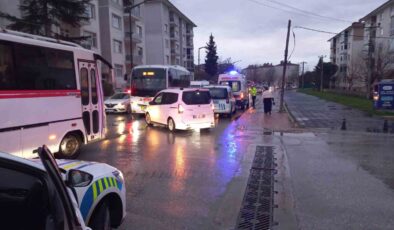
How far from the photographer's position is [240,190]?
6801mm

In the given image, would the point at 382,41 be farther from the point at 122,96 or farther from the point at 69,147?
the point at 69,147

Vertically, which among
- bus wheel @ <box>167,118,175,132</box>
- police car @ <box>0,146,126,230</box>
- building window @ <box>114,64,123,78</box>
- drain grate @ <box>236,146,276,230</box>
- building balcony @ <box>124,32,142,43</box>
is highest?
building balcony @ <box>124,32,142,43</box>

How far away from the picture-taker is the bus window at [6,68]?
7.56 m

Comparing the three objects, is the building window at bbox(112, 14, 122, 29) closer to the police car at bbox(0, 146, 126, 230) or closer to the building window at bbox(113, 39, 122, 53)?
the building window at bbox(113, 39, 122, 53)

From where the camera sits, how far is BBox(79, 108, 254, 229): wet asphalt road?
540 cm

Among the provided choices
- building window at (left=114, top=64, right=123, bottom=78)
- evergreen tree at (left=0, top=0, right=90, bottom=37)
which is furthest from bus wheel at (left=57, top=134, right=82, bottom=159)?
building window at (left=114, top=64, right=123, bottom=78)

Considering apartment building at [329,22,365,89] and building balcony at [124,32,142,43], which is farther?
apartment building at [329,22,365,89]

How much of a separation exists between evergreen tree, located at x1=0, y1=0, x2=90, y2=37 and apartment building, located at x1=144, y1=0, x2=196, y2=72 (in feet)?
114

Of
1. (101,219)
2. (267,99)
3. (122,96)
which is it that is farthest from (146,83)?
(101,219)

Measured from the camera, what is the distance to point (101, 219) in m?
3.95

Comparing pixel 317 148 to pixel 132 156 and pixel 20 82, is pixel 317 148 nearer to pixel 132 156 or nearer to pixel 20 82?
A: pixel 132 156

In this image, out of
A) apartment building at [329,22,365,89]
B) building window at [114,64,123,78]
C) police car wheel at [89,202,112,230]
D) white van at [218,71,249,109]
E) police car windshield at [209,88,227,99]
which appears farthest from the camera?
apartment building at [329,22,365,89]

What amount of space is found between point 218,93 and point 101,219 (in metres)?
17.8

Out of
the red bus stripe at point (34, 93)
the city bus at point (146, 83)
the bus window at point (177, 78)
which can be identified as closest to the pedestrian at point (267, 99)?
the bus window at point (177, 78)
